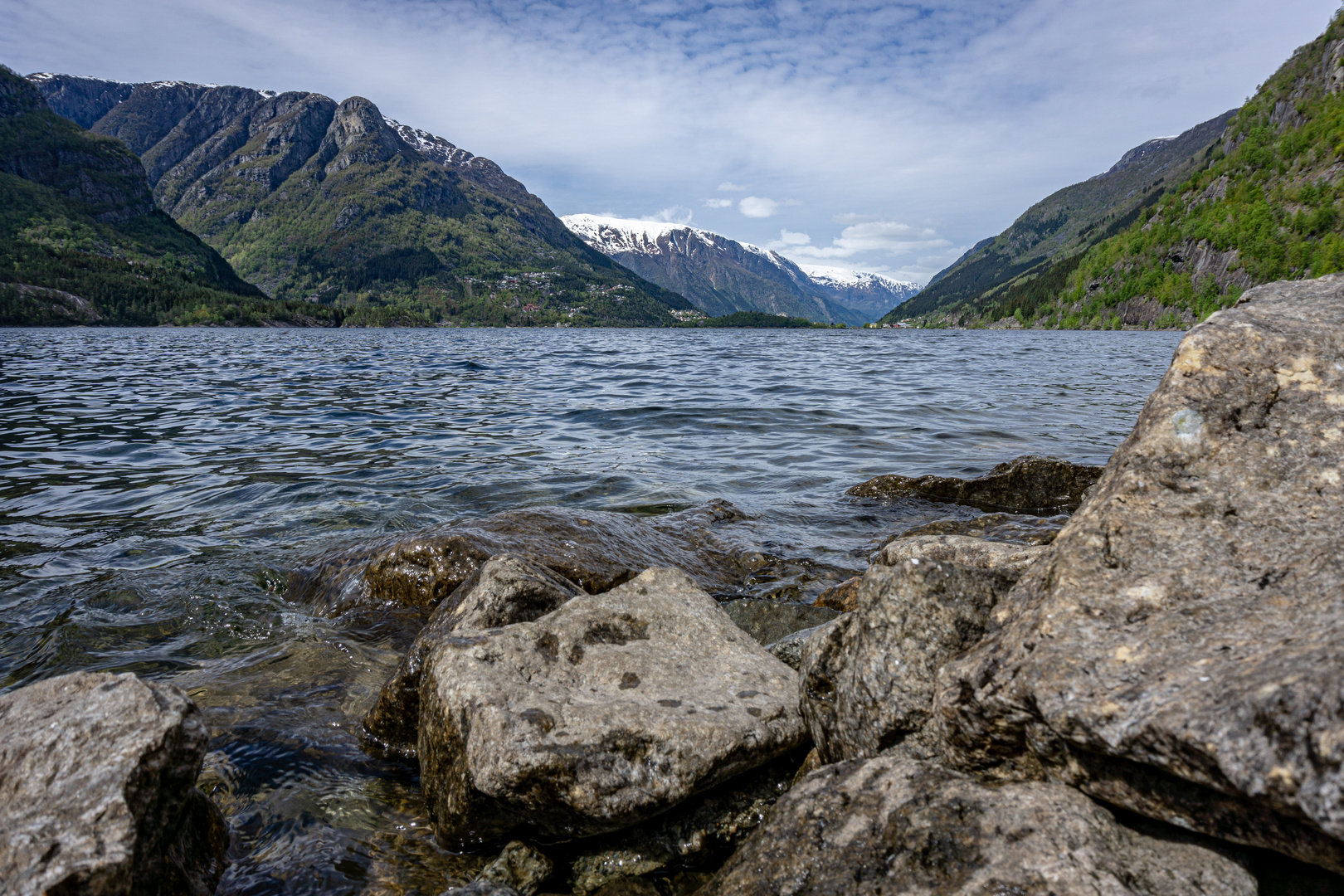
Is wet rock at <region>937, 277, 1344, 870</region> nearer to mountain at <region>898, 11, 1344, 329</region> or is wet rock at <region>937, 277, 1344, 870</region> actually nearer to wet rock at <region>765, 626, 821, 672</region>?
wet rock at <region>765, 626, 821, 672</region>

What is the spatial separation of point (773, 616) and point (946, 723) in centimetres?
382

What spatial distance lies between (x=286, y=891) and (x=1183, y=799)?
4219 millimetres

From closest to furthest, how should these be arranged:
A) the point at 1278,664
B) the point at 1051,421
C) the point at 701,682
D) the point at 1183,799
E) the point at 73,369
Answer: the point at 1278,664
the point at 1183,799
the point at 701,682
the point at 1051,421
the point at 73,369

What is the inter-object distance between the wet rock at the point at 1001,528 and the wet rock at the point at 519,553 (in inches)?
108

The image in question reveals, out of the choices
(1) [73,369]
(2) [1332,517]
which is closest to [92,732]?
(2) [1332,517]

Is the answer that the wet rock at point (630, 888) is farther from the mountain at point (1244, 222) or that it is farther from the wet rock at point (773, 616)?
the mountain at point (1244, 222)

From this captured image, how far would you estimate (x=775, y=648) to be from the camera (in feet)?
17.7

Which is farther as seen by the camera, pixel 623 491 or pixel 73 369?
pixel 73 369

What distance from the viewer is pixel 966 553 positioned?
3781mm

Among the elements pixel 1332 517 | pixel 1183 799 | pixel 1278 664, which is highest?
pixel 1332 517

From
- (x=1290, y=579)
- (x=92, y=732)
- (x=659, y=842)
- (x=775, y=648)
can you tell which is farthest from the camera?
(x=775, y=648)

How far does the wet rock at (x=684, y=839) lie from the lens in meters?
3.59

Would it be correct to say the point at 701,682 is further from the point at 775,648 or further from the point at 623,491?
the point at 623,491

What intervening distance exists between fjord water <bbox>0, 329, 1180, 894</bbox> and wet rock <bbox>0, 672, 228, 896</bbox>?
1.95 ft
